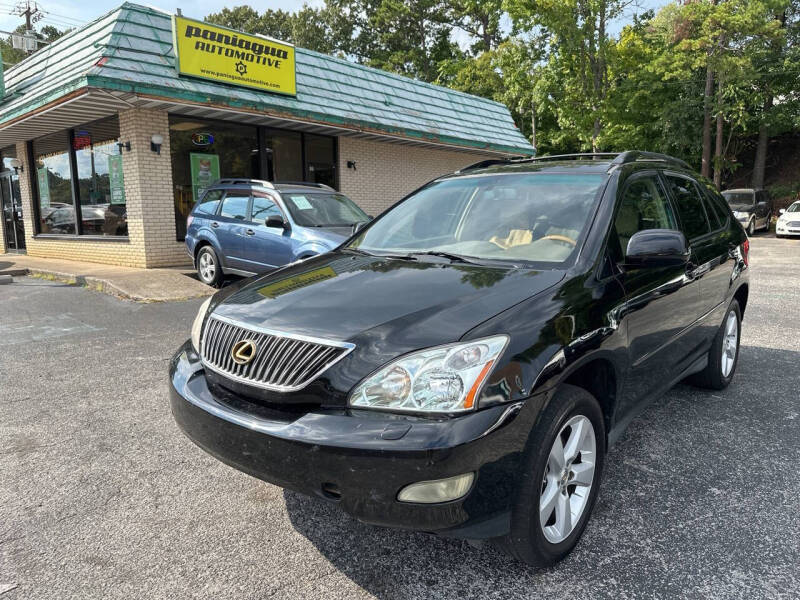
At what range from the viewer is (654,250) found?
2723 millimetres

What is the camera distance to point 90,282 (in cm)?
989

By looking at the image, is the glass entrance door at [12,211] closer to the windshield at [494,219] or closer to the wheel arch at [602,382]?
the windshield at [494,219]

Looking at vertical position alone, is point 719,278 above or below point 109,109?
below

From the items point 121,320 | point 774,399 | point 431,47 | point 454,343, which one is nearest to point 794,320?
point 774,399

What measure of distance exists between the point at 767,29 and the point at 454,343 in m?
29.2

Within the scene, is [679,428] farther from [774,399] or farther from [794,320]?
[794,320]

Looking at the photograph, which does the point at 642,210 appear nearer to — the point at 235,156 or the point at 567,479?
the point at 567,479

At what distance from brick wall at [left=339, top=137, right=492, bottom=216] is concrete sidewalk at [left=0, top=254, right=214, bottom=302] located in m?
5.77

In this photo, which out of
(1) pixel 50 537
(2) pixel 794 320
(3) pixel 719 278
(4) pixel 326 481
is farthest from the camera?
(2) pixel 794 320

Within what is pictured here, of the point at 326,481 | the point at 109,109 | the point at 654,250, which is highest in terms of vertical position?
the point at 109,109

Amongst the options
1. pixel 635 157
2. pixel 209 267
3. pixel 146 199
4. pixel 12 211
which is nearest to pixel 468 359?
pixel 635 157

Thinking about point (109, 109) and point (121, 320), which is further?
point (109, 109)

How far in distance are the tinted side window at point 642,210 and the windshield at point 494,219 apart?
0.18m

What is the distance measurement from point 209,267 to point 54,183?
22.7 ft
